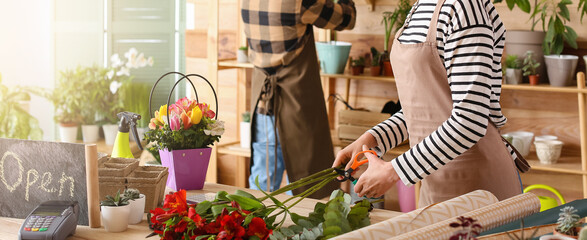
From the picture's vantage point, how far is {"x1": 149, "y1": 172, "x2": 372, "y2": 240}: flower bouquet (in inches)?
55.1

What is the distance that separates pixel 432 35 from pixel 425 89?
15 centimetres

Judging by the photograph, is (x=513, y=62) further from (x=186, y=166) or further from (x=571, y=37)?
(x=186, y=166)

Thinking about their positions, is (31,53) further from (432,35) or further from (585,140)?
(585,140)

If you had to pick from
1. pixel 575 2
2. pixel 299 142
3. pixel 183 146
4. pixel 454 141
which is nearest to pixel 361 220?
pixel 454 141

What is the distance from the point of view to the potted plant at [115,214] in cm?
167

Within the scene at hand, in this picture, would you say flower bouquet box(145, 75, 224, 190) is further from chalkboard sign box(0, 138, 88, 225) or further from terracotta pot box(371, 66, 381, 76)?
terracotta pot box(371, 66, 381, 76)

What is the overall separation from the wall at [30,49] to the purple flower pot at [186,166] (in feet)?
4.71

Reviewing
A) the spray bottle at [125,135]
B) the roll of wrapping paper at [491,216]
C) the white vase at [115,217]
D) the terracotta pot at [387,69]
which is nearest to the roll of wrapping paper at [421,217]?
the roll of wrapping paper at [491,216]

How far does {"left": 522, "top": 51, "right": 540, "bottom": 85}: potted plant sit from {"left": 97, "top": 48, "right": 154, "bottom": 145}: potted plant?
194 cm

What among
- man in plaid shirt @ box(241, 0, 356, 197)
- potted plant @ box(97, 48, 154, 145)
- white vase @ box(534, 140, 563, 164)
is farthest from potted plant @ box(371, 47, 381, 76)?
potted plant @ box(97, 48, 154, 145)

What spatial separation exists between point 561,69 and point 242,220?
7.14 ft

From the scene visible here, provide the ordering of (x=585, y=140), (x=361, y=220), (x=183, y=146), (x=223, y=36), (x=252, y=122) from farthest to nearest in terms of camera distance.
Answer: (x=223, y=36), (x=252, y=122), (x=585, y=140), (x=183, y=146), (x=361, y=220)

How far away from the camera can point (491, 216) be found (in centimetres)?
126

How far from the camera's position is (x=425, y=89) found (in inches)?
71.5
